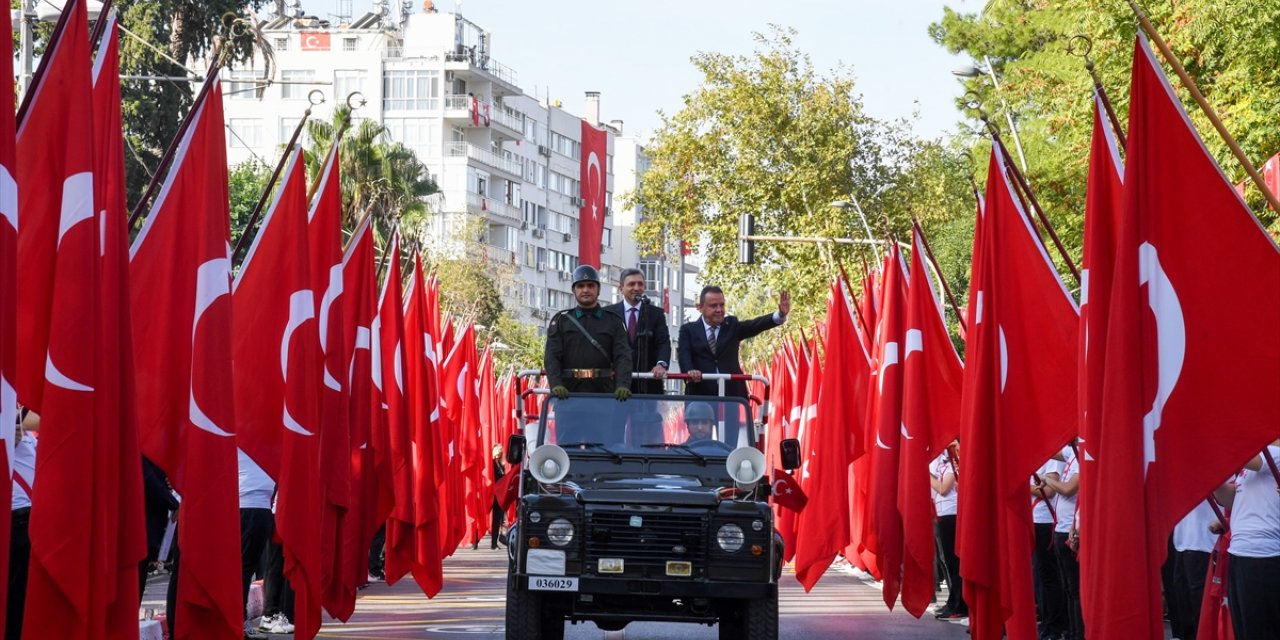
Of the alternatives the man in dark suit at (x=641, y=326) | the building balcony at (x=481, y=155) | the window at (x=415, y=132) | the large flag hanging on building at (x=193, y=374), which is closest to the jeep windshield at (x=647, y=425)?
the man in dark suit at (x=641, y=326)

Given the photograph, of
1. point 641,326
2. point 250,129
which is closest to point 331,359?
point 641,326

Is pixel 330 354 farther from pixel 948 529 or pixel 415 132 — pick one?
pixel 415 132

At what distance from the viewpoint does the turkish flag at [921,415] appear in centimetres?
1488

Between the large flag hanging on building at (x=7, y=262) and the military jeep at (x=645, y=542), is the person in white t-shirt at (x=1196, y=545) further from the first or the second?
→ the large flag hanging on building at (x=7, y=262)

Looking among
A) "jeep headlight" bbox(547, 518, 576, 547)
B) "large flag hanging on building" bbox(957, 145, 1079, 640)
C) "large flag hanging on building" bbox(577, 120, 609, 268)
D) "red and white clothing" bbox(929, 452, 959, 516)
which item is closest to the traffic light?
"red and white clothing" bbox(929, 452, 959, 516)

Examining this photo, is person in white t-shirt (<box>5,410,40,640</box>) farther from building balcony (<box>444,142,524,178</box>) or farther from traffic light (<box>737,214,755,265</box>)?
building balcony (<box>444,142,524,178</box>)

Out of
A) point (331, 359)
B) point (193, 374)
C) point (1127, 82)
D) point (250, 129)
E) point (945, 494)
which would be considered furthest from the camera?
point (250, 129)

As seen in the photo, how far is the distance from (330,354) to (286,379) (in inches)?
59.9

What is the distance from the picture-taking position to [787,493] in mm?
14133

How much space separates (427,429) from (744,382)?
5.72m

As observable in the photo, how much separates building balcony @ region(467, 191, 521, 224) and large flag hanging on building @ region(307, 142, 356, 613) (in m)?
83.7

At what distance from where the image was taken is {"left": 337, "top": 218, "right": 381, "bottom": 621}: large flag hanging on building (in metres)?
14.8

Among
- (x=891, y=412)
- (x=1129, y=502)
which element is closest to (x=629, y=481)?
(x=891, y=412)

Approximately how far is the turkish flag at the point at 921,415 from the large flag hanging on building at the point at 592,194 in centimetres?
10130
